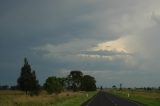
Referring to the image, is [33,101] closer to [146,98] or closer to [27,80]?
[146,98]

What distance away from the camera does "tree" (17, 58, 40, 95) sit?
10229 cm

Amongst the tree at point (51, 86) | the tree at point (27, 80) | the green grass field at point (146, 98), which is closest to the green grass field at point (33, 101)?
the green grass field at point (146, 98)

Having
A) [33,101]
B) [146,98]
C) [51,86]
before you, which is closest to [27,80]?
[51,86]

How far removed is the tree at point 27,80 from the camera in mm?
102287

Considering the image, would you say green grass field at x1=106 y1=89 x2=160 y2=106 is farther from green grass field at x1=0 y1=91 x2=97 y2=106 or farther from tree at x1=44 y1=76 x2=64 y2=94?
tree at x1=44 y1=76 x2=64 y2=94

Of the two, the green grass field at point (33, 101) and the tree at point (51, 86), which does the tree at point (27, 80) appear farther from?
the green grass field at point (33, 101)

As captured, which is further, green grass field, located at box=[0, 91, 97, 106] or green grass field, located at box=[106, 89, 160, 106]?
green grass field, located at box=[106, 89, 160, 106]

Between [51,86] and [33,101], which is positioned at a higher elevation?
[51,86]

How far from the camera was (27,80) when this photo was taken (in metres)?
103

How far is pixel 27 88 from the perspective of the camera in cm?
10325

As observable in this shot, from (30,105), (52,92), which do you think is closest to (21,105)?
(30,105)

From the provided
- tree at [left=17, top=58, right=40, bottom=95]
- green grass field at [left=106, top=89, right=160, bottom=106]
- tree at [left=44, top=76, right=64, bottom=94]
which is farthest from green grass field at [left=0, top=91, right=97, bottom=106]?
tree at [left=17, top=58, right=40, bottom=95]

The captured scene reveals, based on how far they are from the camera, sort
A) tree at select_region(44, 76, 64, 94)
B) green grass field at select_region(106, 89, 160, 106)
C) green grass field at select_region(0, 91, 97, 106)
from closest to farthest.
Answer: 1. green grass field at select_region(0, 91, 97, 106)
2. green grass field at select_region(106, 89, 160, 106)
3. tree at select_region(44, 76, 64, 94)

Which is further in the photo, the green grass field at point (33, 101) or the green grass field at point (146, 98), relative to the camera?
the green grass field at point (146, 98)
